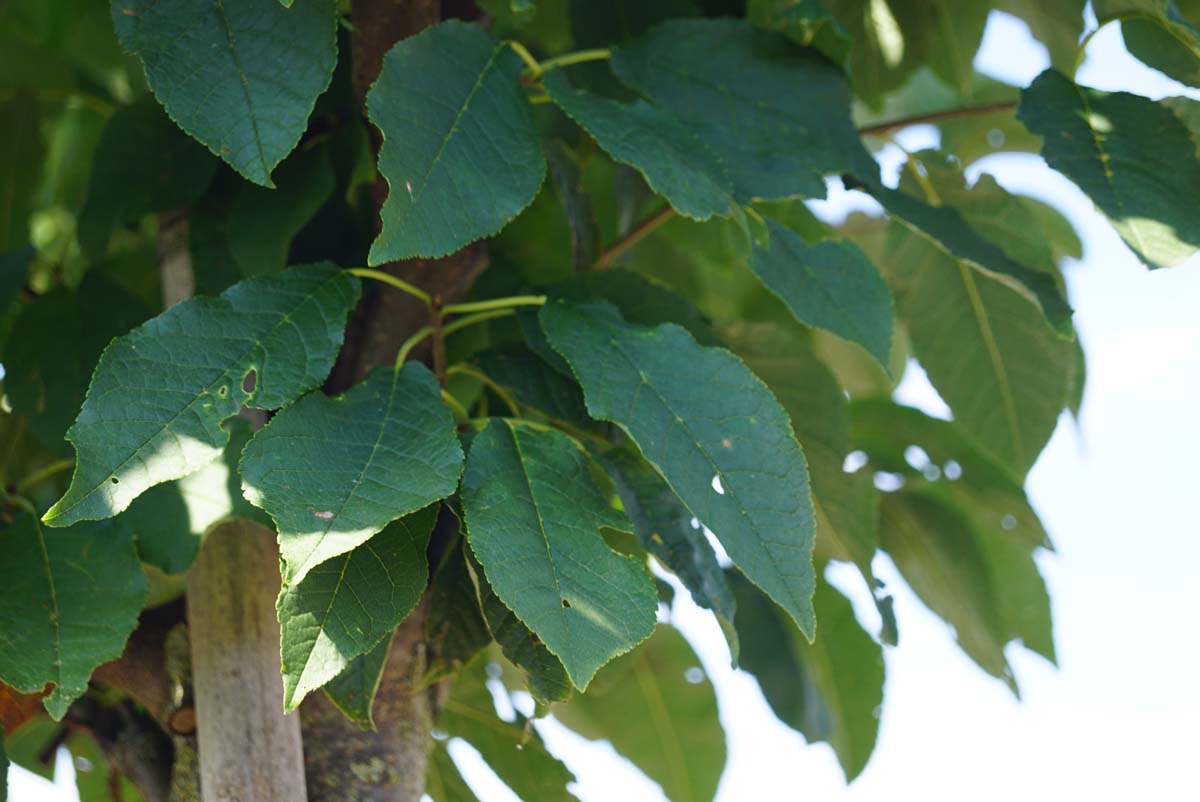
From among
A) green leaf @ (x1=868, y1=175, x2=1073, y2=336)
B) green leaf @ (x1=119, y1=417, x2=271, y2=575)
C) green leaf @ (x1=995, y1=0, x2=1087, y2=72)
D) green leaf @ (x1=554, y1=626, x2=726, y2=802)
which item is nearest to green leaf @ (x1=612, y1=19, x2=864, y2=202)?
green leaf @ (x1=868, y1=175, x2=1073, y2=336)

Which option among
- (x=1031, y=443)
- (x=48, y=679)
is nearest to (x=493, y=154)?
(x=48, y=679)

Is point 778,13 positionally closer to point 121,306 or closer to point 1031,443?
point 1031,443

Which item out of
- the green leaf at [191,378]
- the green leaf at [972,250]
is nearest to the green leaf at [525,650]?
the green leaf at [191,378]

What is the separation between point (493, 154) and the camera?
0.71 metres

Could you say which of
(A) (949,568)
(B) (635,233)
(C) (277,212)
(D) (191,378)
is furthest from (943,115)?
(D) (191,378)

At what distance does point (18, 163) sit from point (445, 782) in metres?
0.67

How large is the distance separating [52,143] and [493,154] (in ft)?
3.15

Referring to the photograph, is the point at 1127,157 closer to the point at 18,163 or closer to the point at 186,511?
the point at 186,511

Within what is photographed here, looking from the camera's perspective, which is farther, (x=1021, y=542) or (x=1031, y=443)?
(x=1021, y=542)

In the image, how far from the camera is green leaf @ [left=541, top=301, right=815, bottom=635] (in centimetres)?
64

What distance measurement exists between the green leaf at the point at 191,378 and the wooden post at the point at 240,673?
0.45ft

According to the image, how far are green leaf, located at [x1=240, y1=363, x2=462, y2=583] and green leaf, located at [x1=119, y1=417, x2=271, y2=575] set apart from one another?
116mm

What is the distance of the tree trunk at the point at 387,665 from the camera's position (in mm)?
822

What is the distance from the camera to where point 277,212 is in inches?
33.5
